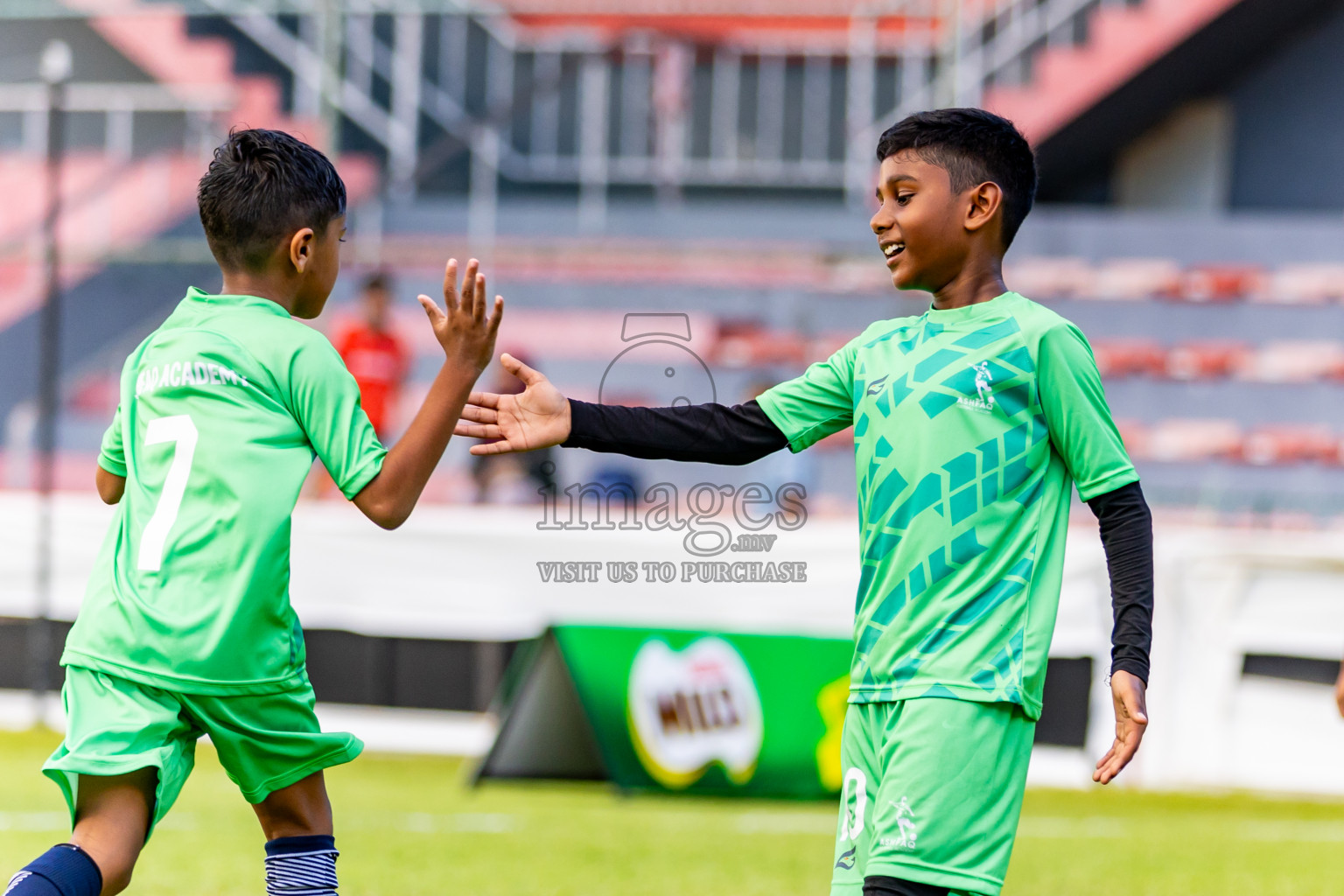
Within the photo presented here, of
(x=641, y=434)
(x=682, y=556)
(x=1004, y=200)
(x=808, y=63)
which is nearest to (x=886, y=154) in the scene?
(x=1004, y=200)

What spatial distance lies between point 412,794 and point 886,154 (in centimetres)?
460

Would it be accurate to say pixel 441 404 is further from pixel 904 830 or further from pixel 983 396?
pixel 904 830

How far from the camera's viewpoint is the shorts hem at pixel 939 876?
2.45 meters

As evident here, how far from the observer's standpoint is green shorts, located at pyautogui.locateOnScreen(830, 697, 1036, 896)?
2465 millimetres

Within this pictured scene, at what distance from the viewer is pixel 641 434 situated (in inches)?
112

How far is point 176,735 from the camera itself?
254 centimetres

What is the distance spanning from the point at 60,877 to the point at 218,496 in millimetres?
641

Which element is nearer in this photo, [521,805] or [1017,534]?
[1017,534]

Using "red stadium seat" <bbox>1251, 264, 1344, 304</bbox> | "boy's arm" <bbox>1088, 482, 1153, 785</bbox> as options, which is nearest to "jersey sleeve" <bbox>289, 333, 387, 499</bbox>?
"boy's arm" <bbox>1088, 482, 1153, 785</bbox>

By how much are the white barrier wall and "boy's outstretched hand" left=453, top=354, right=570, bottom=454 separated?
438 centimetres

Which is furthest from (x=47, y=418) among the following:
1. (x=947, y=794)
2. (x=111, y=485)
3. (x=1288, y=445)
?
(x=1288, y=445)

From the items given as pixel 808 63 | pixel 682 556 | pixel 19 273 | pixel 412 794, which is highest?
pixel 808 63

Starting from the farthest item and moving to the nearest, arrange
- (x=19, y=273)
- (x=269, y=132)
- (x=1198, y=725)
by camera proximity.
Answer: (x=19, y=273) → (x=1198, y=725) → (x=269, y=132)

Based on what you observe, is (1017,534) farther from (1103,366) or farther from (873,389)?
(1103,366)
